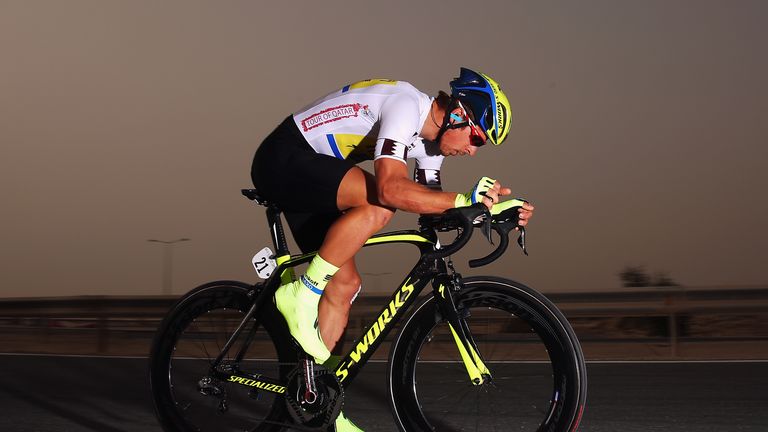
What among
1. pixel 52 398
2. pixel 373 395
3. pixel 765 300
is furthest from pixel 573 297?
pixel 52 398

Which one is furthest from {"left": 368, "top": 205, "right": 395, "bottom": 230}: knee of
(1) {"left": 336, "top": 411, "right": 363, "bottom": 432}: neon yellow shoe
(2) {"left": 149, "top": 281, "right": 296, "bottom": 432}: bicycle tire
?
(1) {"left": 336, "top": 411, "right": 363, "bottom": 432}: neon yellow shoe

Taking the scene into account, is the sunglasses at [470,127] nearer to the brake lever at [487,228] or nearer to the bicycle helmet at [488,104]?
the bicycle helmet at [488,104]

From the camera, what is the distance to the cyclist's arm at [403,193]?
3.91 metres

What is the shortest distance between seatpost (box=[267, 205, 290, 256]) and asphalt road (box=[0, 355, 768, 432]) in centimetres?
135

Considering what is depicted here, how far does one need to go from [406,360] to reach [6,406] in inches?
150

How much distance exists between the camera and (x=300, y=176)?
4.36 m

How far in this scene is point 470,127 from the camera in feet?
13.8

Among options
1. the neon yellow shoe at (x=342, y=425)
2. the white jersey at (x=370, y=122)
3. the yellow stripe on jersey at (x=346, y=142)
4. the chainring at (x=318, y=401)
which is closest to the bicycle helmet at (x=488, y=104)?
the white jersey at (x=370, y=122)

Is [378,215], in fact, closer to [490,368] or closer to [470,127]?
[470,127]

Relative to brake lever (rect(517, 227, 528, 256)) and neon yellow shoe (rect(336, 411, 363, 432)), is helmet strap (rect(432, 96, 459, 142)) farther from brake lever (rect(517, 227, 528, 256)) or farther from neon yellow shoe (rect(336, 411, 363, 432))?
neon yellow shoe (rect(336, 411, 363, 432))

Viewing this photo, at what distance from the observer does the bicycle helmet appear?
4.07m

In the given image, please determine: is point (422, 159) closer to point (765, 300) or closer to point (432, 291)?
point (432, 291)

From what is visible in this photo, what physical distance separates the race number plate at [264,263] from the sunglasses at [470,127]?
108cm

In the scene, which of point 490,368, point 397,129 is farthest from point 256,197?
point 490,368
